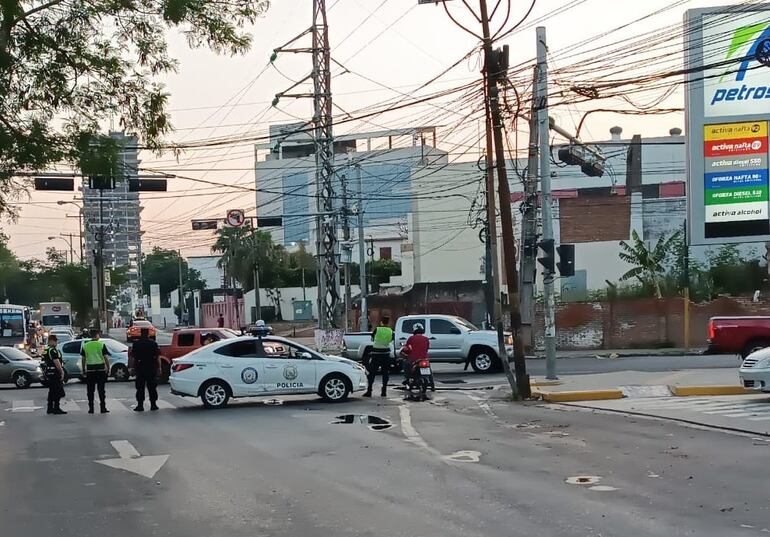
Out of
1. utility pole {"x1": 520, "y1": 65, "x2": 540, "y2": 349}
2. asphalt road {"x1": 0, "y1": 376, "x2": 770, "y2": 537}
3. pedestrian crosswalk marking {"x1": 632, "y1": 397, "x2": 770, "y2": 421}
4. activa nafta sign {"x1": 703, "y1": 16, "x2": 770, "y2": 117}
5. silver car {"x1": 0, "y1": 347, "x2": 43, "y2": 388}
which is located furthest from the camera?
silver car {"x1": 0, "y1": 347, "x2": 43, "y2": 388}

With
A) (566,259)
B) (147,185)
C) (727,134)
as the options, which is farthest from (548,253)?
(727,134)

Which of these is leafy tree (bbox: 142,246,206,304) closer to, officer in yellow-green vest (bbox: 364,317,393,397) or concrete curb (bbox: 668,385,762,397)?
officer in yellow-green vest (bbox: 364,317,393,397)

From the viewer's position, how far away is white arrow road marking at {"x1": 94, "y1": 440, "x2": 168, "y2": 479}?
40.1ft

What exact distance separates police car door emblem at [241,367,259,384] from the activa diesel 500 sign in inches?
687

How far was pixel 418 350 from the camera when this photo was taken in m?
21.7

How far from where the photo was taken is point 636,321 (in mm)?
Result: 40656

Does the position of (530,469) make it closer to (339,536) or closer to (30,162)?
(339,536)

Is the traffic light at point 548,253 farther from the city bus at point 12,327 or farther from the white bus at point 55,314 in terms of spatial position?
the white bus at point 55,314

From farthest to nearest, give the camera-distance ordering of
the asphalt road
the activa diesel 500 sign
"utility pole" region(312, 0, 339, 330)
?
1. "utility pole" region(312, 0, 339, 330)
2. the activa diesel 500 sign
3. the asphalt road

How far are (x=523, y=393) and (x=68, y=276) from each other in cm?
5867

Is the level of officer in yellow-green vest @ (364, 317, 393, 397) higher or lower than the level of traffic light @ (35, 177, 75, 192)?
lower

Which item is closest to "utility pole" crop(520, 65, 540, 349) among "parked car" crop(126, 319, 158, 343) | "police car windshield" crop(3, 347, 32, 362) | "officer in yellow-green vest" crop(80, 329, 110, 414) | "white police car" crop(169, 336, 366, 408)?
"white police car" crop(169, 336, 366, 408)

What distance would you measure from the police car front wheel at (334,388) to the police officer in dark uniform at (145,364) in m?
3.53

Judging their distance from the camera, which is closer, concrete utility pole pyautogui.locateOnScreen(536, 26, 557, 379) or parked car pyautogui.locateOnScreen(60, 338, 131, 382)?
concrete utility pole pyautogui.locateOnScreen(536, 26, 557, 379)
